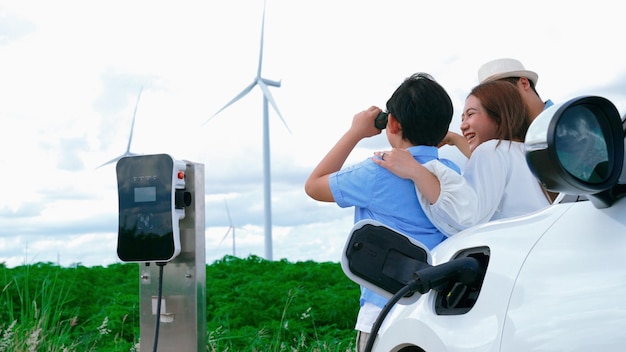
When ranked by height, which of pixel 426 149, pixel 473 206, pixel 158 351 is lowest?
pixel 158 351

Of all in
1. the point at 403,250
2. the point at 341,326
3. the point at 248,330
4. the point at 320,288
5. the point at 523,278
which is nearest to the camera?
the point at 523,278

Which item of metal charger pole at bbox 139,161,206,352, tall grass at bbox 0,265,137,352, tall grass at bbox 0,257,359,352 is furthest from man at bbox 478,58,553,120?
tall grass at bbox 0,265,137,352

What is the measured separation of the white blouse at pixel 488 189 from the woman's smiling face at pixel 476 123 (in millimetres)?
234

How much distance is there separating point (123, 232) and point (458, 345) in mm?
2402

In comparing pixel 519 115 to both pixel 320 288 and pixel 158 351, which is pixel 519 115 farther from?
pixel 320 288

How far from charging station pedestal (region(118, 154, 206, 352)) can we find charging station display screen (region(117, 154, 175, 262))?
4.2 inches

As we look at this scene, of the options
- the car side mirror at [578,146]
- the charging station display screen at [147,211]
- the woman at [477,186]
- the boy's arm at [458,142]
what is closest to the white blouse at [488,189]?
the woman at [477,186]

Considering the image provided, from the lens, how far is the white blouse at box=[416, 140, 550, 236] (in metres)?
2.60

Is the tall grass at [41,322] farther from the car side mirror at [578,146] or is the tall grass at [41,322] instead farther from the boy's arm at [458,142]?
the car side mirror at [578,146]

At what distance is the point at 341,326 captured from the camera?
728 centimetres

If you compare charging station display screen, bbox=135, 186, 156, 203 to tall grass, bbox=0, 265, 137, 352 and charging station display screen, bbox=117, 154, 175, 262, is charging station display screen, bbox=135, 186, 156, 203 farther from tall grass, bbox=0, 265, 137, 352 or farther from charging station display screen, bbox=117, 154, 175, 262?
tall grass, bbox=0, 265, 137, 352

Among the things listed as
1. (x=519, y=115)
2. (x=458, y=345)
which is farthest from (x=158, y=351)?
(x=458, y=345)

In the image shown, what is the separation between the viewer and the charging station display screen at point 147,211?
3.69m

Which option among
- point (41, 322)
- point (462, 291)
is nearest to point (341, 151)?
point (462, 291)
